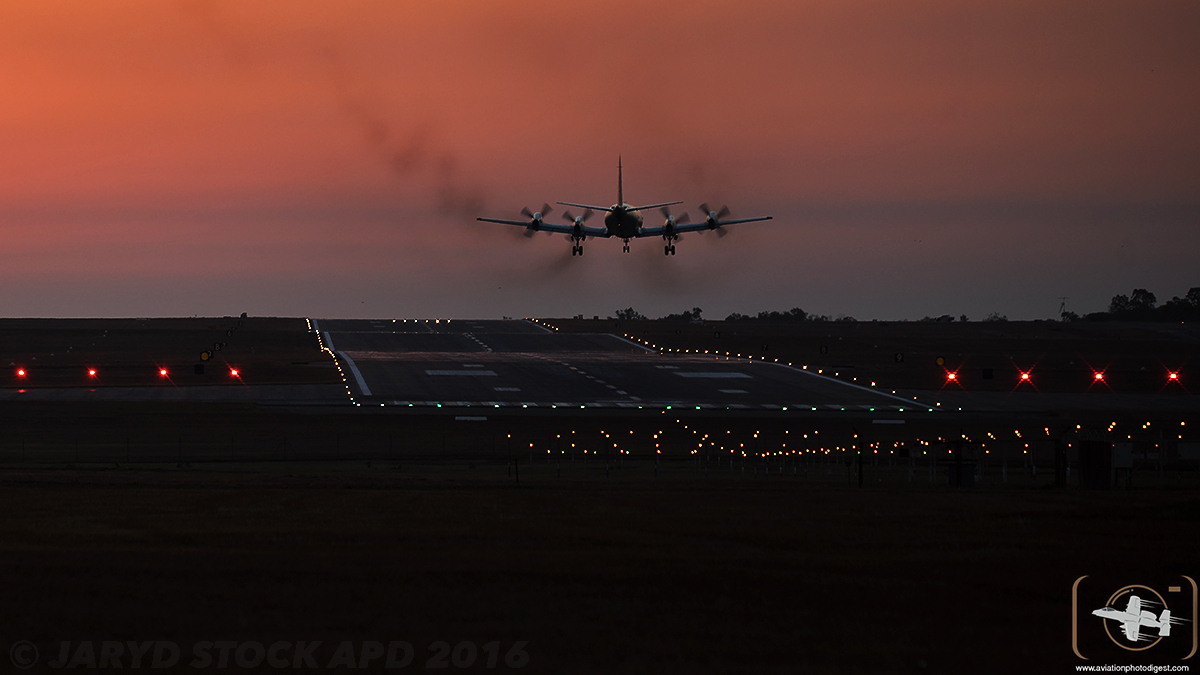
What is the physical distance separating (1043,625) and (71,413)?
83.5 m

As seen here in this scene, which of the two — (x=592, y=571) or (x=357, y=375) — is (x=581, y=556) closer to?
(x=592, y=571)

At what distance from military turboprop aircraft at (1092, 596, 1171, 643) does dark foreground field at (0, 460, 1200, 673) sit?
97 centimetres

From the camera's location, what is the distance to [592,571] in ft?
86.6

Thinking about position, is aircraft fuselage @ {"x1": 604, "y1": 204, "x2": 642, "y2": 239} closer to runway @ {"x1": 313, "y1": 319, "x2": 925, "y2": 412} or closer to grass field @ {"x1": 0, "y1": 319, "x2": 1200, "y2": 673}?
runway @ {"x1": 313, "y1": 319, "x2": 925, "y2": 412}

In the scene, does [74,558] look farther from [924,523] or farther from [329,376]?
[329,376]

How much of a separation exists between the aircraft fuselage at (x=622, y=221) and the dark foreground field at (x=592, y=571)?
61.3 m

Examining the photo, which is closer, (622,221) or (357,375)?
(622,221)

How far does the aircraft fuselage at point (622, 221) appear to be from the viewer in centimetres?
10344

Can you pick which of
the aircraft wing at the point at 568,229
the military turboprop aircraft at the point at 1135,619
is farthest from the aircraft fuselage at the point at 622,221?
the military turboprop aircraft at the point at 1135,619

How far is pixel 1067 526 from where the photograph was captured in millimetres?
34281

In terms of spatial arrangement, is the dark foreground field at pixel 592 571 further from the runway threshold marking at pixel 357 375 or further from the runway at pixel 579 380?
the runway threshold marking at pixel 357 375

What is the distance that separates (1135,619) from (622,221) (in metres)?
84.2

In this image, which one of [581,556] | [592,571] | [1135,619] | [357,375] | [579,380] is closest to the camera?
[1135,619]

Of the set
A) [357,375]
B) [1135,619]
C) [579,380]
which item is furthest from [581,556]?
[357,375]
